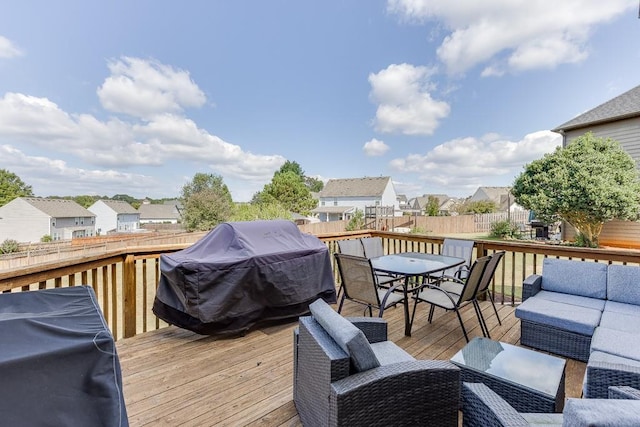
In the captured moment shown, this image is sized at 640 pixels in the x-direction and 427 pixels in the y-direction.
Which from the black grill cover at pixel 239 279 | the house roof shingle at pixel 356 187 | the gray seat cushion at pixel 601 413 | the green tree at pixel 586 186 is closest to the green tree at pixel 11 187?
the house roof shingle at pixel 356 187

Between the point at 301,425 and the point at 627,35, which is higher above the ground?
the point at 627,35

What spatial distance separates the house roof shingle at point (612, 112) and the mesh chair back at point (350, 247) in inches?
431

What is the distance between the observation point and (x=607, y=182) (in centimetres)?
954

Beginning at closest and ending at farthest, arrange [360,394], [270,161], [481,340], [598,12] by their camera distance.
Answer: [360,394], [481,340], [598,12], [270,161]

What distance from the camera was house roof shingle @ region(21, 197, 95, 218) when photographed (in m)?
20.3

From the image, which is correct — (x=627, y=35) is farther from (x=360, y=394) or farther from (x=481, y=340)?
(x=360, y=394)

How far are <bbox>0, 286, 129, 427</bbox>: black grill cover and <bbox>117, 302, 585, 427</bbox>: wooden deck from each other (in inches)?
40.9

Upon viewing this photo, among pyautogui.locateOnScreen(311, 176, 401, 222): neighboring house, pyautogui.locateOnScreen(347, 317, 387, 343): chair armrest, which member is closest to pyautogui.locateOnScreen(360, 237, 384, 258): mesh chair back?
pyautogui.locateOnScreen(347, 317, 387, 343): chair armrest

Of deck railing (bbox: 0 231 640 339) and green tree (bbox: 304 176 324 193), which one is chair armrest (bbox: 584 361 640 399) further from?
green tree (bbox: 304 176 324 193)

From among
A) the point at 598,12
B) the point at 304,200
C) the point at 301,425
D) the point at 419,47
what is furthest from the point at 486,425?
the point at 304,200

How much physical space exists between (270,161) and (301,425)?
33930mm

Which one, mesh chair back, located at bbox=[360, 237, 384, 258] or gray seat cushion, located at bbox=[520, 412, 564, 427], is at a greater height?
mesh chair back, located at bbox=[360, 237, 384, 258]

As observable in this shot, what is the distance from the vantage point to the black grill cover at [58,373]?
0.92 metres

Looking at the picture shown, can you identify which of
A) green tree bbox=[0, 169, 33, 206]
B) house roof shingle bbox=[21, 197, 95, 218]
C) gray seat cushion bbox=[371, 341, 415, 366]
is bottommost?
gray seat cushion bbox=[371, 341, 415, 366]
